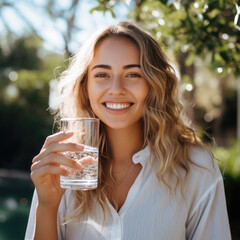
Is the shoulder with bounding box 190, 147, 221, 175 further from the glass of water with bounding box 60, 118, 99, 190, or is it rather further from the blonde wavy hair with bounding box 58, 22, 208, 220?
the glass of water with bounding box 60, 118, 99, 190

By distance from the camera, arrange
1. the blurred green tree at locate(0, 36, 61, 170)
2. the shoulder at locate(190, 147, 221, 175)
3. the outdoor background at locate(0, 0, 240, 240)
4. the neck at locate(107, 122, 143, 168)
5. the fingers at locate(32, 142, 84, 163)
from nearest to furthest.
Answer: the fingers at locate(32, 142, 84, 163)
the shoulder at locate(190, 147, 221, 175)
the neck at locate(107, 122, 143, 168)
the outdoor background at locate(0, 0, 240, 240)
the blurred green tree at locate(0, 36, 61, 170)

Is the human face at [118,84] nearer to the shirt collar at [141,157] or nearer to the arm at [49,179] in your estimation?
the shirt collar at [141,157]

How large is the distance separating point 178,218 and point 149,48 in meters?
1.08

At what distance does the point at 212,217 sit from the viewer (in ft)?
6.70

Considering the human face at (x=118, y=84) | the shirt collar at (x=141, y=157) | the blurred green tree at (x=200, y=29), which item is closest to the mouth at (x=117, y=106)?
the human face at (x=118, y=84)

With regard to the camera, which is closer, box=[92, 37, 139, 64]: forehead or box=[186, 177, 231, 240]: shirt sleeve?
box=[186, 177, 231, 240]: shirt sleeve

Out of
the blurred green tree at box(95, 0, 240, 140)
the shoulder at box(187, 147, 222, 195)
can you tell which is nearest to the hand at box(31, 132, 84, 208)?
the shoulder at box(187, 147, 222, 195)

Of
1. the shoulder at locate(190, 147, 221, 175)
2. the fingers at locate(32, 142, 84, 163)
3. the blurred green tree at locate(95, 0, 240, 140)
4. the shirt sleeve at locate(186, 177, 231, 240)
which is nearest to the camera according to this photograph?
the fingers at locate(32, 142, 84, 163)

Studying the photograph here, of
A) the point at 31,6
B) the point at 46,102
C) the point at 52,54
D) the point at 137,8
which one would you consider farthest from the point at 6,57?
the point at 137,8

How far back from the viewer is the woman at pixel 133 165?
205 cm

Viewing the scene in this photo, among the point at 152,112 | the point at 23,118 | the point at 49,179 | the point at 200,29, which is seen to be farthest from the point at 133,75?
the point at 23,118

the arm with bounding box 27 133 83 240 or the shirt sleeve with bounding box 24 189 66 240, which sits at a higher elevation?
the arm with bounding box 27 133 83 240

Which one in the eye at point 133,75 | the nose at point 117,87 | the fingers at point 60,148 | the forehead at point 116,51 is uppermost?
the forehead at point 116,51

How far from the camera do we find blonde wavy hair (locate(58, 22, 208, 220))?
224 centimetres
